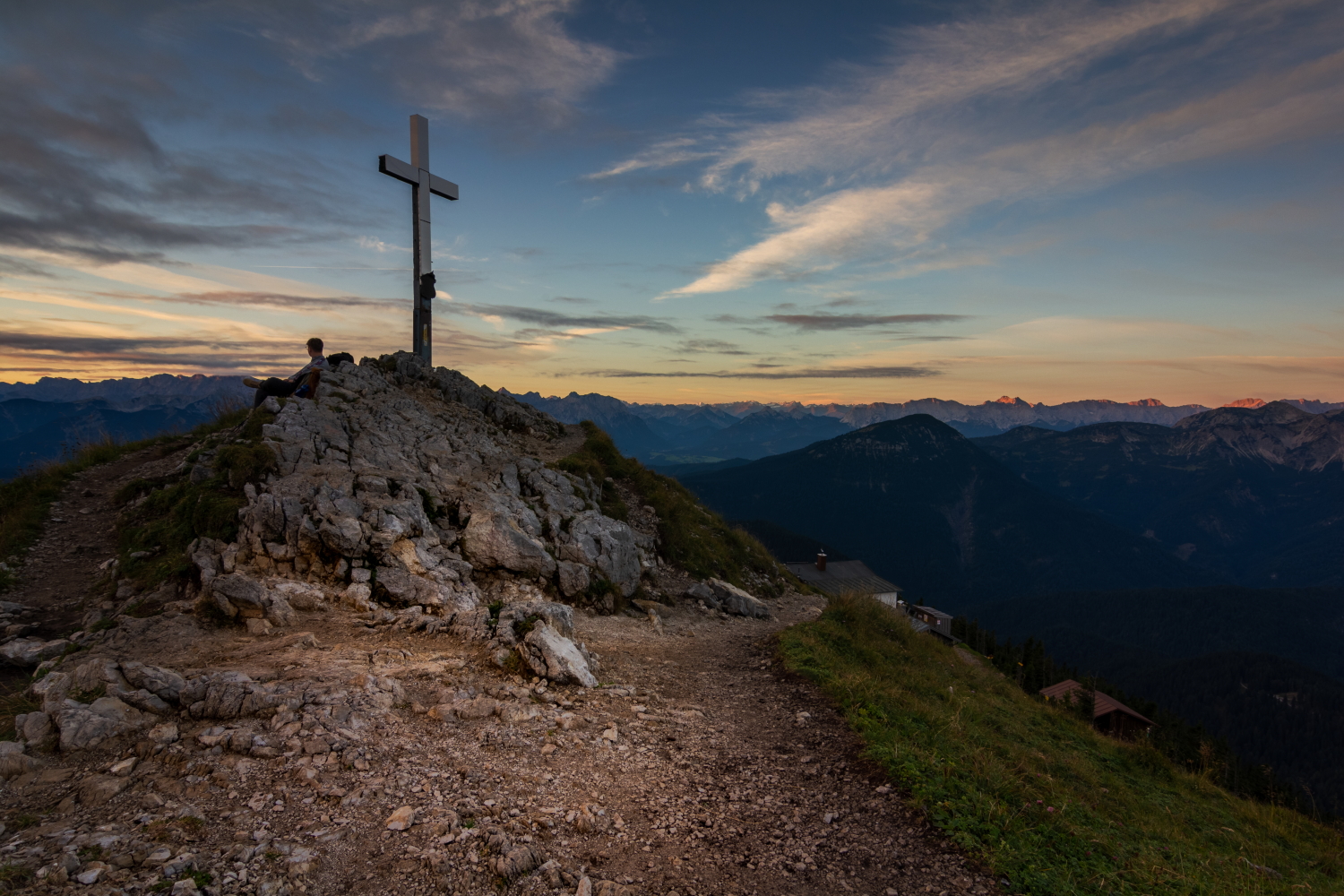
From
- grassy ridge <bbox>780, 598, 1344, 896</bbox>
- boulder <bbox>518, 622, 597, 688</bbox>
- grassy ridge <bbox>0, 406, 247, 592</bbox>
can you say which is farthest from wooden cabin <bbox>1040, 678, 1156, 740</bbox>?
grassy ridge <bbox>0, 406, 247, 592</bbox>

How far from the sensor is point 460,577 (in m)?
14.1

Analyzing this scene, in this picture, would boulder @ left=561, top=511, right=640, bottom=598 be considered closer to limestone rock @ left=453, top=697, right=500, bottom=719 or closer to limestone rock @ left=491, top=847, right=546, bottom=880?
limestone rock @ left=453, top=697, right=500, bottom=719

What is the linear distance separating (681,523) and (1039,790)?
16.5 metres

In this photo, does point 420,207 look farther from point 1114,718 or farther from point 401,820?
point 1114,718

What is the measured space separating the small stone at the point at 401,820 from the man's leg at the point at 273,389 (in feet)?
51.7

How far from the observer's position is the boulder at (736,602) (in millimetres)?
19656

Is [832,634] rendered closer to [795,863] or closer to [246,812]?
[795,863]

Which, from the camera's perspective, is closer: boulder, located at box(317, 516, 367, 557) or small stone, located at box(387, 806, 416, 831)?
small stone, located at box(387, 806, 416, 831)

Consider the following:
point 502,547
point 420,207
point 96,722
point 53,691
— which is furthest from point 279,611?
point 420,207

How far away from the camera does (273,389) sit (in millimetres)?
18062

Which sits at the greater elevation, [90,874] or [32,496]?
[32,496]

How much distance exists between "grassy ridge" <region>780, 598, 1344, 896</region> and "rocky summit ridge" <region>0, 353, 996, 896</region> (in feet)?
2.24

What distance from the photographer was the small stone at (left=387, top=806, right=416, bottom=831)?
19.0ft

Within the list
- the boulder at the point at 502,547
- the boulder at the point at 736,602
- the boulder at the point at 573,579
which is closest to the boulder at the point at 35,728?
the boulder at the point at 502,547
